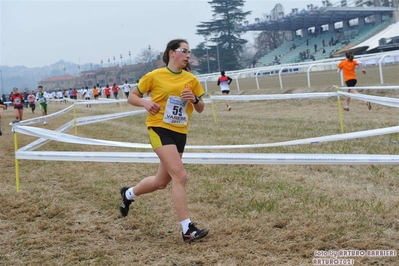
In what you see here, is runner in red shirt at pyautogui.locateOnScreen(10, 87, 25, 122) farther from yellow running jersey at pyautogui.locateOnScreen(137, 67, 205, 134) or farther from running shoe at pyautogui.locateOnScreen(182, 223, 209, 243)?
running shoe at pyautogui.locateOnScreen(182, 223, 209, 243)

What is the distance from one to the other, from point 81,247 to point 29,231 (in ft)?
2.86

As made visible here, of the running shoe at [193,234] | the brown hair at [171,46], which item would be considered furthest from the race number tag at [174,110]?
the running shoe at [193,234]

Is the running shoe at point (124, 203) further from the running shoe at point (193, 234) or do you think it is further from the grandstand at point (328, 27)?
the grandstand at point (328, 27)

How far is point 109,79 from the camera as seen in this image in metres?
94.6

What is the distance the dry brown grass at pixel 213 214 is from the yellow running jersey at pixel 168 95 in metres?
1.09

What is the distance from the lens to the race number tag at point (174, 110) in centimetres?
413

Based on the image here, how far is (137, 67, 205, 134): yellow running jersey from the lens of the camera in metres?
4.14

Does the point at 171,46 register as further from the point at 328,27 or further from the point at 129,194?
the point at 328,27

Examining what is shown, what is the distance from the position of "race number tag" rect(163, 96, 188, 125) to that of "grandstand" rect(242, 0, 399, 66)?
48.8 meters

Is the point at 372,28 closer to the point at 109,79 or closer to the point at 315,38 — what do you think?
the point at 315,38

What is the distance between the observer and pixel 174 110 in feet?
13.6

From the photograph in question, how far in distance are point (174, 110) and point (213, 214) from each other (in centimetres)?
133

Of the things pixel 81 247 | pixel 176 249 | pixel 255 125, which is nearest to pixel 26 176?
pixel 81 247

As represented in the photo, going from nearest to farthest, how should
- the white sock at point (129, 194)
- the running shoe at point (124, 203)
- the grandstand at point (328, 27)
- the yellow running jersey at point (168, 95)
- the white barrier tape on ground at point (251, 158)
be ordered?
1. the yellow running jersey at point (168, 95)
2. the white barrier tape on ground at point (251, 158)
3. the white sock at point (129, 194)
4. the running shoe at point (124, 203)
5. the grandstand at point (328, 27)
